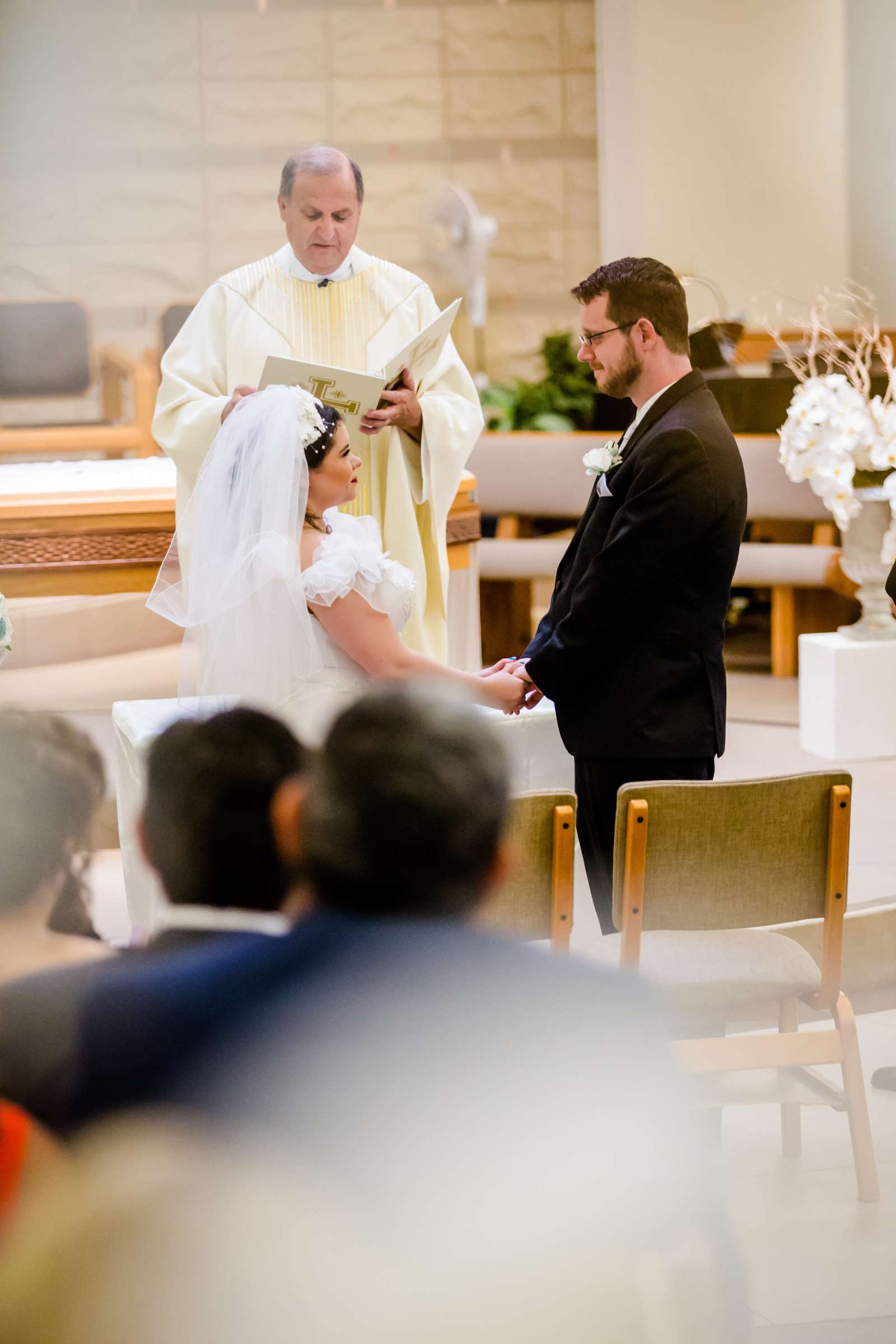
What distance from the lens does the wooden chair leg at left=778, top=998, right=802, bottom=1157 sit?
2.83 meters

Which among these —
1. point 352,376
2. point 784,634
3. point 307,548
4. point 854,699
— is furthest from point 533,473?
point 307,548

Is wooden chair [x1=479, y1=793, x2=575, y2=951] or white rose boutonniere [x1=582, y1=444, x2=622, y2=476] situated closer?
wooden chair [x1=479, y1=793, x2=575, y2=951]

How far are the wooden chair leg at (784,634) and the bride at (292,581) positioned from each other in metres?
4.18

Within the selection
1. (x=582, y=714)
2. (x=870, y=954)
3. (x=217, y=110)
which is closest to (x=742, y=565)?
(x=870, y=954)

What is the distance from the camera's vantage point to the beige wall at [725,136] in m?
10.2

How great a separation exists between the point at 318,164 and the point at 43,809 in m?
2.52

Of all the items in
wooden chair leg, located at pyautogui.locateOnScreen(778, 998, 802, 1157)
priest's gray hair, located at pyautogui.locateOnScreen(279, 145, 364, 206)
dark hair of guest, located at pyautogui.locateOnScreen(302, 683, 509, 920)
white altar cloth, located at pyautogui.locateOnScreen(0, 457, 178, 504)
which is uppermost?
priest's gray hair, located at pyautogui.locateOnScreen(279, 145, 364, 206)

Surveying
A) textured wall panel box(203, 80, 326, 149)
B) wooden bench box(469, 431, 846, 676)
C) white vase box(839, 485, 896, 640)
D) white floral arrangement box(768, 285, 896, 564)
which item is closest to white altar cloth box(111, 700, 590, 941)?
white floral arrangement box(768, 285, 896, 564)

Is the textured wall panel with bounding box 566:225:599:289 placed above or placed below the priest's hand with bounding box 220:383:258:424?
above

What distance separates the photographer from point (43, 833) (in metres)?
1.42

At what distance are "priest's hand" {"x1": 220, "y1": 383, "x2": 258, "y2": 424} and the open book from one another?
0.21 feet

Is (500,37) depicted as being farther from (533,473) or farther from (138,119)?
(533,473)

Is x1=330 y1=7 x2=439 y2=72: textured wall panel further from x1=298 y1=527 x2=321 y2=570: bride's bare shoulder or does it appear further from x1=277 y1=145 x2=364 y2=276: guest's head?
x1=298 y1=527 x2=321 y2=570: bride's bare shoulder

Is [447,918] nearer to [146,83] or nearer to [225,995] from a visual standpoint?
[225,995]
